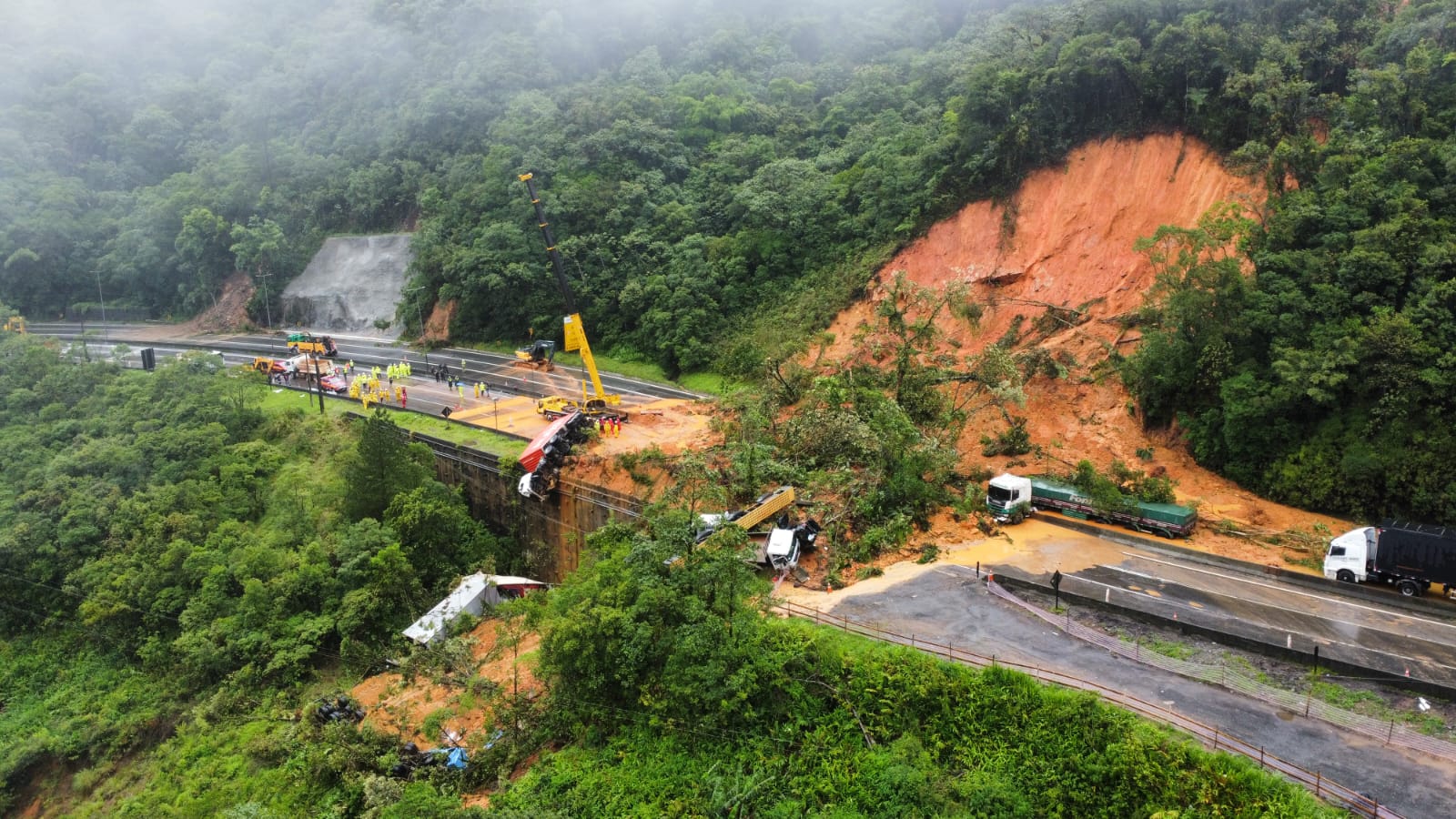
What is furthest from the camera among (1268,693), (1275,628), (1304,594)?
(1304,594)

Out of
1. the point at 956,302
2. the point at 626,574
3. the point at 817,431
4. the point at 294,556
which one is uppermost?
the point at 956,302

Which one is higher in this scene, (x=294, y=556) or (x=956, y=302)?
(x=956, y=302)

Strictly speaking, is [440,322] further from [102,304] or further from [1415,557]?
[1415,557]

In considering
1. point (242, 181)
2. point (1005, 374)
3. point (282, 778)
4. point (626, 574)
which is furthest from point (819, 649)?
point (242, 181)

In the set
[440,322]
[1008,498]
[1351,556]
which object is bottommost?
[1351,556]

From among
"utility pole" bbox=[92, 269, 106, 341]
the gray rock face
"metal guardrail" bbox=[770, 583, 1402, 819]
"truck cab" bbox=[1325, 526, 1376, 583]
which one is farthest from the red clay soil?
"truck cab" bbox=[1325, 526, 1376, 583]

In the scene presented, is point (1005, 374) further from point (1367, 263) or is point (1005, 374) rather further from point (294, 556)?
point (294, 556)

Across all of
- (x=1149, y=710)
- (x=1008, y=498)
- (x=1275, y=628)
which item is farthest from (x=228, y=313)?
(x=1275, y=628)
